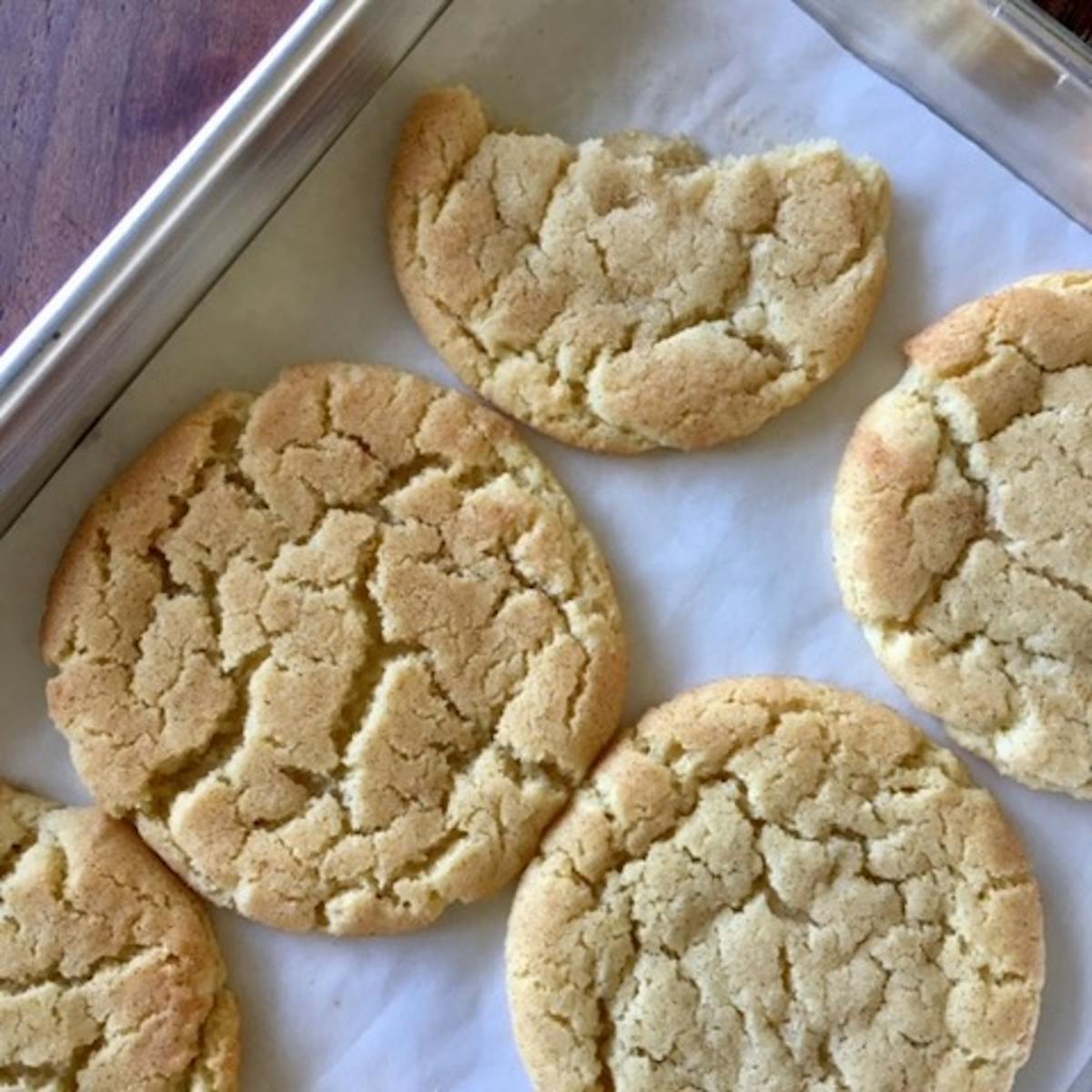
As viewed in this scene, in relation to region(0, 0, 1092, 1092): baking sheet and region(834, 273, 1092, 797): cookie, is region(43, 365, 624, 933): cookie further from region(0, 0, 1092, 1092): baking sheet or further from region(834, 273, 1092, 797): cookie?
region(834, 273, 1092, 797): cookie

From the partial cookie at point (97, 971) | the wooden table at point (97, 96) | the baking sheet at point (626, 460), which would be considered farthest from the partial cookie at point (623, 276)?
the partial cookie at point (97, 971)

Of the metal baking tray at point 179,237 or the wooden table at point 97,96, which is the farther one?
the wooden table at point 97,96

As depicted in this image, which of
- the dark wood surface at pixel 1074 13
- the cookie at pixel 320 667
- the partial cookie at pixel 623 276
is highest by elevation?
the dark wood surface at pixel 1074 13

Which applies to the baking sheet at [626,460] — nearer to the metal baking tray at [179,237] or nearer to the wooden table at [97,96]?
the metal baking tray at [179,237]

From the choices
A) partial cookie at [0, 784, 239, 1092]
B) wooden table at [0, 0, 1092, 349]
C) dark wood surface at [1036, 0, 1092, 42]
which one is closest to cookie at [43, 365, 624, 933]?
partial cookie at [0, 784, 239, 1092]

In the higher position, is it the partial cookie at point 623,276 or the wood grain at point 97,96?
the partial cookie at point 623,276
